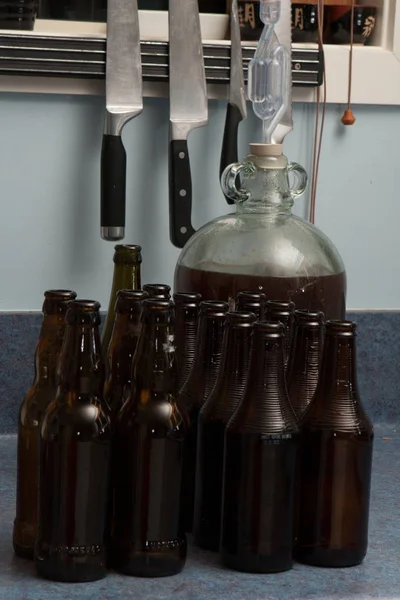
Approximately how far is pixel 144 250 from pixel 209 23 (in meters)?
0.32

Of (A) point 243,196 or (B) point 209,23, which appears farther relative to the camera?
(B) point 209,23

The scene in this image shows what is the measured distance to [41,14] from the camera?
1.35 meters

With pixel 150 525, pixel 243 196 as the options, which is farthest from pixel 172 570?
pixel 243 196

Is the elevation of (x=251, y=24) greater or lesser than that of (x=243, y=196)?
greater

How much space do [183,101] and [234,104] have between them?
0.07 metres

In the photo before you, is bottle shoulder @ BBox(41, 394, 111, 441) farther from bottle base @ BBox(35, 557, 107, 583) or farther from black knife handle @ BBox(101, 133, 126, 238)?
black knife handle @ BBox(101, 133, 126, 238)

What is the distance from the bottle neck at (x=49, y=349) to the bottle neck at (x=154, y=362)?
0.09 m

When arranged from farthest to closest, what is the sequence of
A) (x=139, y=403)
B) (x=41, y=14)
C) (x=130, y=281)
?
(x=41, y=14), (x=130, y=281), (x=139, y=403)

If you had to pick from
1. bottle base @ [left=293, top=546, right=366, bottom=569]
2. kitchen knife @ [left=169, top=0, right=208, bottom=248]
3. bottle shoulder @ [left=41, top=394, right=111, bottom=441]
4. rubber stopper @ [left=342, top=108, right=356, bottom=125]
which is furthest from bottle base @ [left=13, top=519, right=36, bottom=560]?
rubber stopper @ [left=342, top=108, right=356, bottom=125]

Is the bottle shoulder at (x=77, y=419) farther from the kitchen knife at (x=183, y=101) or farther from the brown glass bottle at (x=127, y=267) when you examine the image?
the kitchen knife at (x=183, y=101)

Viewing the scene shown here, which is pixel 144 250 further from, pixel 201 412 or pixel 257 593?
pixel 257 593

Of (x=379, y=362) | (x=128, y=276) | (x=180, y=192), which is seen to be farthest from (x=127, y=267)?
(x=379, y=362)

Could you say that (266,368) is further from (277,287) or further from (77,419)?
(277,287)

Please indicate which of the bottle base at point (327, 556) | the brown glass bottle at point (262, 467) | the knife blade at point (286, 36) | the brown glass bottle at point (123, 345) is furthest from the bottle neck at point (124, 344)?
the knife blade at point (286, 36)
